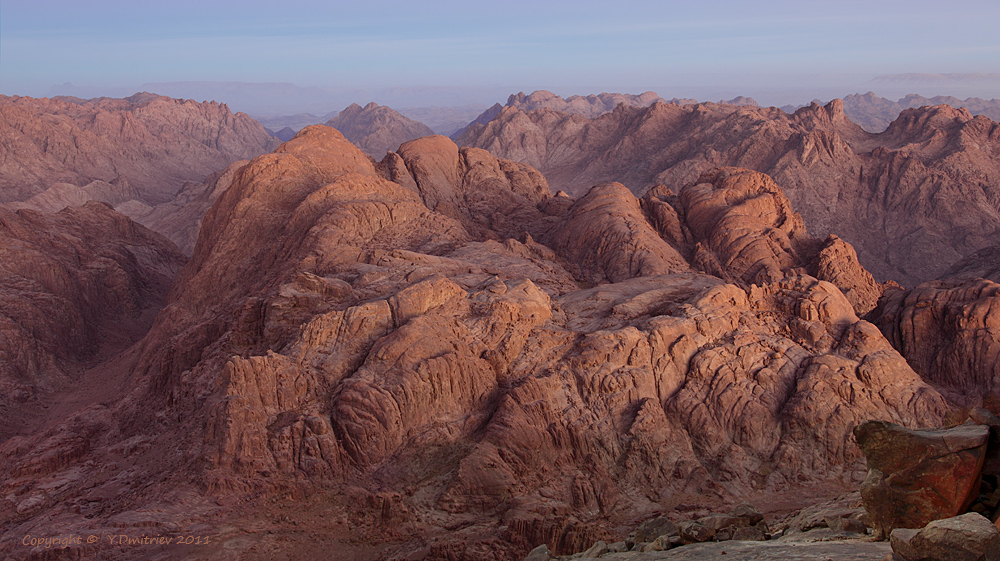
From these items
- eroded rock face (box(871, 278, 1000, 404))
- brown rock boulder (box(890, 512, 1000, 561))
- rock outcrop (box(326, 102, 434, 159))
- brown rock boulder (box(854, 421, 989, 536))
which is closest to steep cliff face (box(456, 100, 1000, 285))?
eroded rock face (box(871, 278, 1000, 404))

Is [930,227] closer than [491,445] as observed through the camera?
No

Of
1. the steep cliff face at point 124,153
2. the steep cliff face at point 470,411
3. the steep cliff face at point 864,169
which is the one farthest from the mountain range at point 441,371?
the steep cliff face at point 124,153

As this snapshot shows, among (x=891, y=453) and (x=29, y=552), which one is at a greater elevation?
(x=891, y=453)

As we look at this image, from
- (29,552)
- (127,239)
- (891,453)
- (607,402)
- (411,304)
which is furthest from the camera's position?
(127,239)

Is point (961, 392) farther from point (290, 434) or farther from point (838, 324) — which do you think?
point (290, 434)

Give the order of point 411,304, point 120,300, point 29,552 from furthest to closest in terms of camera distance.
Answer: point 120,300 → point 411,304 → point 29,552

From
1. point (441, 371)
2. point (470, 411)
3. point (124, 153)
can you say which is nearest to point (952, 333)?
point (470, 411)

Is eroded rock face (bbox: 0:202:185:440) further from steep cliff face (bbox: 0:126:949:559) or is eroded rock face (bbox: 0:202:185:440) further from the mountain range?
steep cliff face (bbox: 0:126:949:559)

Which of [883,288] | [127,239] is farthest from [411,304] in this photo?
[127,239]
